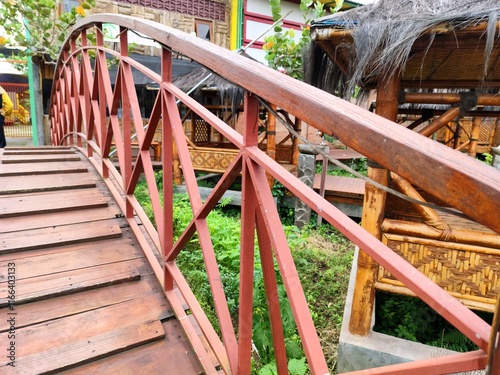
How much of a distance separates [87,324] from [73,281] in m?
0.28

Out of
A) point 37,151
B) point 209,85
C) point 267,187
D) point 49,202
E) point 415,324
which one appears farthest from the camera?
point 209,85

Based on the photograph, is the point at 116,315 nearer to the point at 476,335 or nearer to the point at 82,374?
the point at 82,374

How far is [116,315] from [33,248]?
670mm

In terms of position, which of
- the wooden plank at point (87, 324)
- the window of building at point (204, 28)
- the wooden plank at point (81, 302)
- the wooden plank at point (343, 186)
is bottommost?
the wooden plank at point (343, 186)

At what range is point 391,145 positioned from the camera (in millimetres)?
653

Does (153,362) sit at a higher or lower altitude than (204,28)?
lower

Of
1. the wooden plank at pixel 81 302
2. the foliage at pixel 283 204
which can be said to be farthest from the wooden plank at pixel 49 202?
the foliage at pixel 283 204

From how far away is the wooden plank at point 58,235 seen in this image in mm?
1906

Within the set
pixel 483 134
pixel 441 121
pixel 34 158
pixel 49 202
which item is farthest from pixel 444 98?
pixel 483 134

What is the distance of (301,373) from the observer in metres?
2.46

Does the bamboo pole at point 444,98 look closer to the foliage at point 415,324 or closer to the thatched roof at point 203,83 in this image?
the foliage at point 415,324

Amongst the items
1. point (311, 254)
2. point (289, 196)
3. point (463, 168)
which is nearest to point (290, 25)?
point (289, 196)

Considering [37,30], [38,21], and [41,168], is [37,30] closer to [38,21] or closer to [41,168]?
[38,21]

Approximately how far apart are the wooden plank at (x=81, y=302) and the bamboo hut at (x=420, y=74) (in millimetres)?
1662
